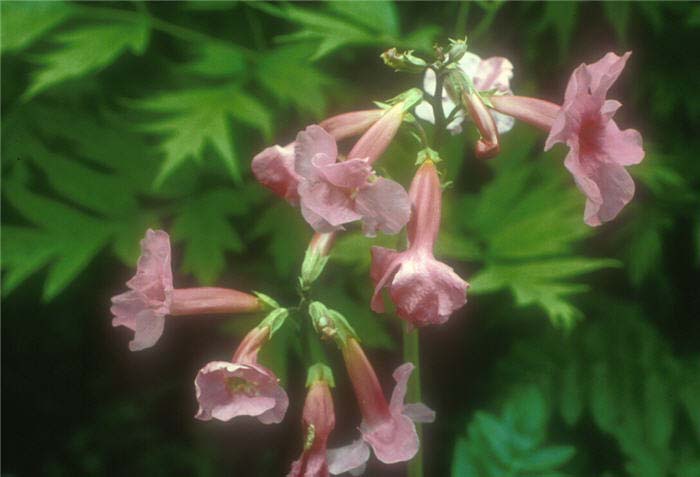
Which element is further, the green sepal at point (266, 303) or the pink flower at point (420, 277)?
the green sepal at point (266, 303)

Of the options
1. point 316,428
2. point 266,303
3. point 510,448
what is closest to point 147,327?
point 266,303

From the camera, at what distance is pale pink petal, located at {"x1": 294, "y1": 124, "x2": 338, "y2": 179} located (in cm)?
124

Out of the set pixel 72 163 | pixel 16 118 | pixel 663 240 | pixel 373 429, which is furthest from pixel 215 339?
pixel 373 429

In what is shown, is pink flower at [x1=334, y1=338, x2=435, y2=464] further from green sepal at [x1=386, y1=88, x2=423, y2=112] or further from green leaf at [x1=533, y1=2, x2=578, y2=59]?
green leaf at [x1=533, y1=2, x2=578, y2=59]

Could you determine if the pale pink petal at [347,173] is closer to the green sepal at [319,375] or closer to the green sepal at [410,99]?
the green sepal at [410,99]

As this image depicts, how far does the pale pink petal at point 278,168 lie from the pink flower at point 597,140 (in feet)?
1.19

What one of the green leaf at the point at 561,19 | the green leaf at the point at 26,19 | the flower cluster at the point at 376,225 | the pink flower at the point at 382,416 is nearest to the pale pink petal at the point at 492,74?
the flower cluster at the point at 376,225

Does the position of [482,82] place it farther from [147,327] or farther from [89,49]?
[89,49]

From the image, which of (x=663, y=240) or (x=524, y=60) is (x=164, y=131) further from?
(x=663, y=240)

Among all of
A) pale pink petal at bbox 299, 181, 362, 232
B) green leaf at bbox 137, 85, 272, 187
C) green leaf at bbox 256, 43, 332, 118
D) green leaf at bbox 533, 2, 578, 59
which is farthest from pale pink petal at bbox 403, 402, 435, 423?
green leaf at bbox 533, 2, 578, 59

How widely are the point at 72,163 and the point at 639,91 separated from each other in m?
1.55

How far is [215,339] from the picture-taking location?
284cm

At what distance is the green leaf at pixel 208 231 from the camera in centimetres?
244

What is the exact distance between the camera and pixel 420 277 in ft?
4.03
